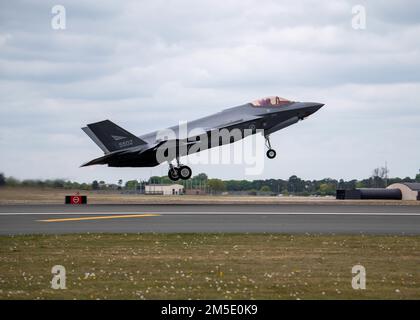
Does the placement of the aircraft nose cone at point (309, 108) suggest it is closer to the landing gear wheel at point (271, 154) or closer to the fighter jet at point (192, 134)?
the fighter jet at point (192, 134)

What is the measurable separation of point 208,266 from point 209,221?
12.9 metres

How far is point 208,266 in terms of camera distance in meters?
17.2

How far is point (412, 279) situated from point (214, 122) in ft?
103

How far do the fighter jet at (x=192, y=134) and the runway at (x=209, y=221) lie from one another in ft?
21.8

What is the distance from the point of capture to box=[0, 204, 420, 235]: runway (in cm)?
2641

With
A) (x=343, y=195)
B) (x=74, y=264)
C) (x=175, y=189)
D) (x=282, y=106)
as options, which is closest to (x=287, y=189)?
(x=175, y=189)

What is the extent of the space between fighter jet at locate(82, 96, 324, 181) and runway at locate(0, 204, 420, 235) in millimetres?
6655

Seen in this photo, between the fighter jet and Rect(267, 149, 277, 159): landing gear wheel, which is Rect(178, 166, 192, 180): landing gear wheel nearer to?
the fighter jet

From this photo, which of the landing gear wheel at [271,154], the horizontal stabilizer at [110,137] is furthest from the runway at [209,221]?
the landing gear wheel at [271,154]

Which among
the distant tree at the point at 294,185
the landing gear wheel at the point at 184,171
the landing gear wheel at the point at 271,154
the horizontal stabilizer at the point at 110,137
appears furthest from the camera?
the distant tree at the point at 294,185

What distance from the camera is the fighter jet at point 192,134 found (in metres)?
42.8

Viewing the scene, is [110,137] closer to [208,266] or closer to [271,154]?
[271,154]

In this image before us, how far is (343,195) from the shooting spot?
68.4 m
